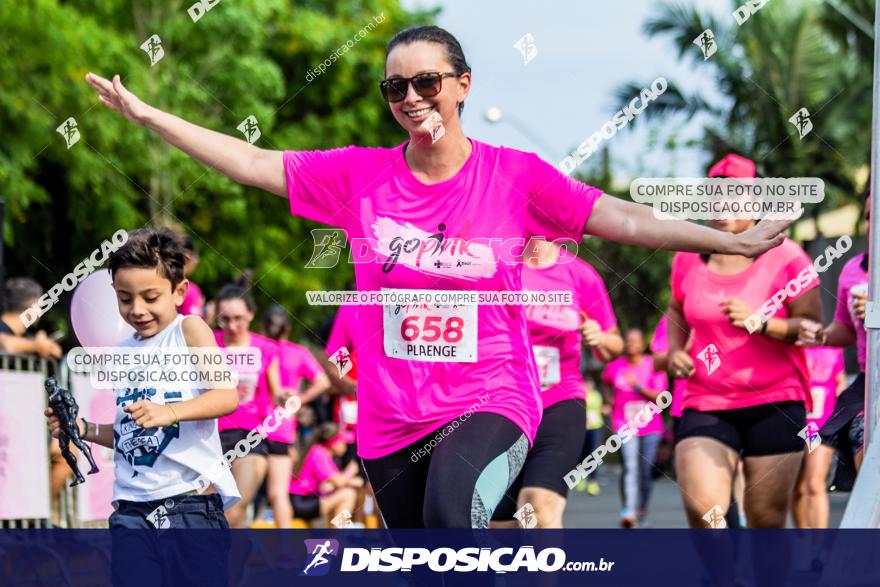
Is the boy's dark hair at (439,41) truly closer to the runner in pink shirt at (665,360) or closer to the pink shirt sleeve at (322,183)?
the pink shirt sleeve at (322,183)

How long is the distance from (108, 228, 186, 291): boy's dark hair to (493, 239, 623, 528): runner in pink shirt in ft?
5.89

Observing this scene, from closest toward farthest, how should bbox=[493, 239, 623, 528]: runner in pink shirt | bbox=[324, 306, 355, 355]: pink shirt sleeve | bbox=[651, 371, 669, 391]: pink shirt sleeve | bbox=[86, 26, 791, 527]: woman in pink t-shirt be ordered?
bbox=[86, 26, 791, 527]: woman in pink t-shirt < bbox=[493, 239, 623, 528]: runner in pink shirt < bbox=[324, 306, 355, 355]: pink shirt sleeve < bbox=[651, 371, 669, 391]: pink shirt sleeve

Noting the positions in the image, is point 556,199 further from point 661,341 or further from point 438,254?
point 661,341

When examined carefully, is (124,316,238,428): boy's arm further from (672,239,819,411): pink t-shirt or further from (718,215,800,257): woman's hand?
(672,239,819,411): pink t-shirt

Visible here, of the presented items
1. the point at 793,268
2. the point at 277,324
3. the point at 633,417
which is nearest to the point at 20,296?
the point at 277,324

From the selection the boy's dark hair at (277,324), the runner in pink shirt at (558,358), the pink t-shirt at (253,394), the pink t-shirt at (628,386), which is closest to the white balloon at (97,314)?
the runner in pink shirt at (558,358)

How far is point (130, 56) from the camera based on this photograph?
19609 millimetres

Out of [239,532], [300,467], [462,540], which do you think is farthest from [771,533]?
[300,467]

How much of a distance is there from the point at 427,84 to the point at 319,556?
1.56 meters

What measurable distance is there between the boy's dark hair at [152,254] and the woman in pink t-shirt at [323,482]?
5.78 meters

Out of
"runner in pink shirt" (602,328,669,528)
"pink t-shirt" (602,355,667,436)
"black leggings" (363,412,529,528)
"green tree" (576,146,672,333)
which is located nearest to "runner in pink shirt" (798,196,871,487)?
"black leggings" (363,412,529,528)

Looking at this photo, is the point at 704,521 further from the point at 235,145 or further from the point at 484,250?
the point at 235,145

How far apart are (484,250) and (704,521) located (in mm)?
2040

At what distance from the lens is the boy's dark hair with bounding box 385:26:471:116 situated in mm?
4680
